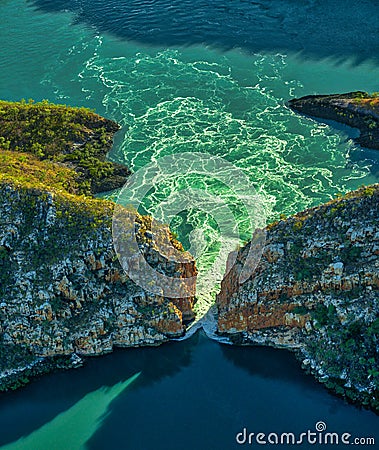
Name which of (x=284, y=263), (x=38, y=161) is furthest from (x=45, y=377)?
(x=38, y=161)

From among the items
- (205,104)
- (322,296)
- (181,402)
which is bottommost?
(181,402)

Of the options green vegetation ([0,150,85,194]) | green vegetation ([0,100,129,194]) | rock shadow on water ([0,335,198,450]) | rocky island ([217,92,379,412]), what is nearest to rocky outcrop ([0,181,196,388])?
rock shadow on water ([0,335,198,450])

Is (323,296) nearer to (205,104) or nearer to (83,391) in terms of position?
(83,391)

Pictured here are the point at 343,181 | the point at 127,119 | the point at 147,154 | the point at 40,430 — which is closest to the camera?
the point at 40,430

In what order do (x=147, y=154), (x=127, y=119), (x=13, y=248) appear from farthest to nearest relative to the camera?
(x=127, y=119), (x=147, y=154), (x=13, y=248)

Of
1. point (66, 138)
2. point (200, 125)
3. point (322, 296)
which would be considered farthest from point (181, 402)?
point (200, 125)

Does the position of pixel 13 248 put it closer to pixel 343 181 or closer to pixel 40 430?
Answer: pixel 40 430

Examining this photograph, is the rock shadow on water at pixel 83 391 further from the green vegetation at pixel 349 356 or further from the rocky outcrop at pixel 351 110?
the rocky outcrop at pixel 351 110
